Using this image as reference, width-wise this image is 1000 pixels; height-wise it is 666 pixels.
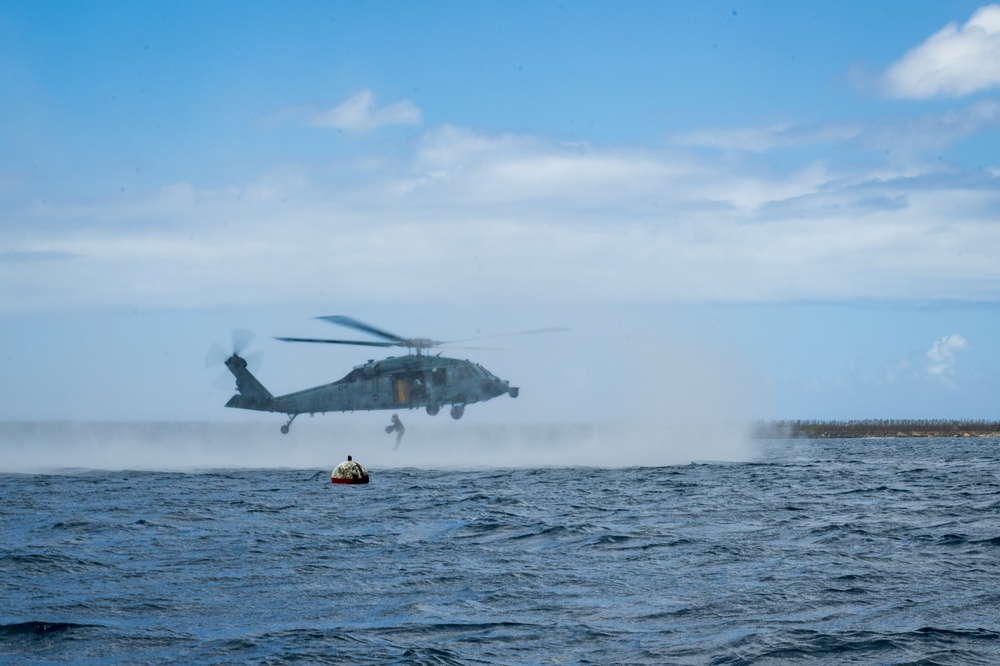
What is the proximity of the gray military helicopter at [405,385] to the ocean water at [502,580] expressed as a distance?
10.5m

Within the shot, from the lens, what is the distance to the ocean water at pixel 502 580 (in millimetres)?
12914

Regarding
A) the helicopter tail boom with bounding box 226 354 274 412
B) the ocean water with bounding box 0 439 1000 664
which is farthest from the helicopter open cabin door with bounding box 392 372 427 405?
the ocean water with bounding box 0 439 1000 664

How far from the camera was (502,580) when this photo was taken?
17.7 meters

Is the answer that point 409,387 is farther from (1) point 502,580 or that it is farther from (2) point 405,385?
(1) point 502,580

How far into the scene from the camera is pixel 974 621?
13.9m

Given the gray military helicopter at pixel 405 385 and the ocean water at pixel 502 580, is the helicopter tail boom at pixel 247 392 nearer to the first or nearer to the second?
the gray military helicopter at pixel 405 385

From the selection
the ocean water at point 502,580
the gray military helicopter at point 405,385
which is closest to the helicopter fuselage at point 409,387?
the gray military helicopter at point 405,385

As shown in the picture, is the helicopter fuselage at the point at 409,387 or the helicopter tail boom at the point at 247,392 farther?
the helicopter tail boom at the point at 247,392

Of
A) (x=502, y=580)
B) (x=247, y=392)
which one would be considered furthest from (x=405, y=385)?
(x=502, y=580)

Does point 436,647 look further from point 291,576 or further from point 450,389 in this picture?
point 450,389

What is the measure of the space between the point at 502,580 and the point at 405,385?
27.9m

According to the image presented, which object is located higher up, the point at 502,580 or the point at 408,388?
the point at 408,388

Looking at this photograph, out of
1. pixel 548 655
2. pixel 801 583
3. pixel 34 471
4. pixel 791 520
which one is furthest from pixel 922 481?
pixel 34 471

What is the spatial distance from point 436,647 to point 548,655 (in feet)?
4.76
